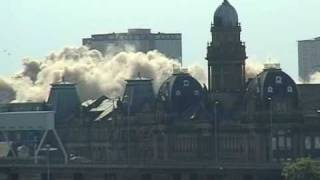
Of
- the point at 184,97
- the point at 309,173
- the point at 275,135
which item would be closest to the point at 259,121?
the point at 275,135

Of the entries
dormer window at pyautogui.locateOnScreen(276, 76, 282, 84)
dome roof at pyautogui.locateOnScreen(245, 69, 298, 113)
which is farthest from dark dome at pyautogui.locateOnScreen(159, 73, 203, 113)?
dormer window at pyautogui.locateOnScreen(276, 76, 282, 84)

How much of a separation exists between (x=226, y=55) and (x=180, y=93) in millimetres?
6408

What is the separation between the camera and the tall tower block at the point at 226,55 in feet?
578

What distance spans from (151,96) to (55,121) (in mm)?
16606

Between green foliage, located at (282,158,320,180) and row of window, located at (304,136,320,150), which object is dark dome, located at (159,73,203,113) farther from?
green foliage, located at (282,158,320,180)

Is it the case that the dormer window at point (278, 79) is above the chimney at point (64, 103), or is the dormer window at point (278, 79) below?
above

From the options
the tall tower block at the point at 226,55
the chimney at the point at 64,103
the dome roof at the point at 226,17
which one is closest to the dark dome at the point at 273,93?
the tall tower block at the point at 226,55

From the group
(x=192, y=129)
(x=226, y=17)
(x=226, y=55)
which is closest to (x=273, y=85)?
(x=192, y=129)

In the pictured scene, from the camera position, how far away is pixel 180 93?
17550cm

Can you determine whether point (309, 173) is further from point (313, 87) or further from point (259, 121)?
point (313, 87)

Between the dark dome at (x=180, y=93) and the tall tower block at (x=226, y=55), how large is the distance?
2064mm

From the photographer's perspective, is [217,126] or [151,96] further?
[151,96]

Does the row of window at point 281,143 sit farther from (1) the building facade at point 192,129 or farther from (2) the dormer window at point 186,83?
(2) the dormer window at point 186,83

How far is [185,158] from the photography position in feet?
559
